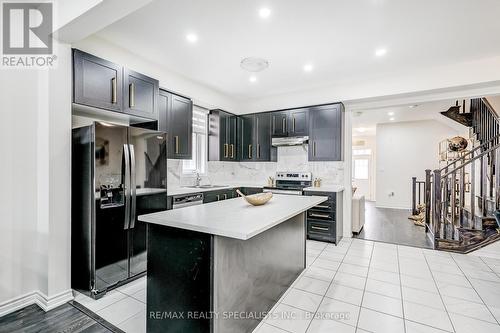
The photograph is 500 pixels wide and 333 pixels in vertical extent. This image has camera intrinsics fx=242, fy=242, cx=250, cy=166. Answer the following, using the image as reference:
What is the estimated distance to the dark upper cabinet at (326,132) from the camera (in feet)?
14.3

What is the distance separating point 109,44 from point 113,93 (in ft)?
2.38

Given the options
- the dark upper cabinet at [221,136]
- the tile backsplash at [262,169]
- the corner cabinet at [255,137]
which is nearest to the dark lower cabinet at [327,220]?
the tile backsplash at [262,169]

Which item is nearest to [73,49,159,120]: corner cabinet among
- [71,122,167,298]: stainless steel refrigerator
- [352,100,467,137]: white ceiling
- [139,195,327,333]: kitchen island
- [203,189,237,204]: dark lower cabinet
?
[71,122,167,298]: stainless steel refrigerator

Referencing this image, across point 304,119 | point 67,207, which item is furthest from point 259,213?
point 304,119

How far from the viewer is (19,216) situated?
2.26 metres

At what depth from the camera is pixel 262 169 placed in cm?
553

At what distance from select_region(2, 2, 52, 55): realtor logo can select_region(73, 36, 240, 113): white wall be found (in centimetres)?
29

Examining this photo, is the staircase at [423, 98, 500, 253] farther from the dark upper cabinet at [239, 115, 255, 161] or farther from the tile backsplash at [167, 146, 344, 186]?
the dark upper cabinet at [239, 115, 255, 161]

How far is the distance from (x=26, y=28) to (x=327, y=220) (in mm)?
4551

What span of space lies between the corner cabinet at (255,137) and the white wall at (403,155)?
16.5 feet

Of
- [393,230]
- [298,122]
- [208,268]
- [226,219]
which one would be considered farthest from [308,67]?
[393,230]

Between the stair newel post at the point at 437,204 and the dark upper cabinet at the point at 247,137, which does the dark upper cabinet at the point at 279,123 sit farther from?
the stair newel post at the point at 437,204

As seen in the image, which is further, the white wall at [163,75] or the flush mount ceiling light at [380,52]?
the flush mount ceiling light at [380,52]

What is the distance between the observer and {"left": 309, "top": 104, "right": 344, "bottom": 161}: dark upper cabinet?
4.35 m
